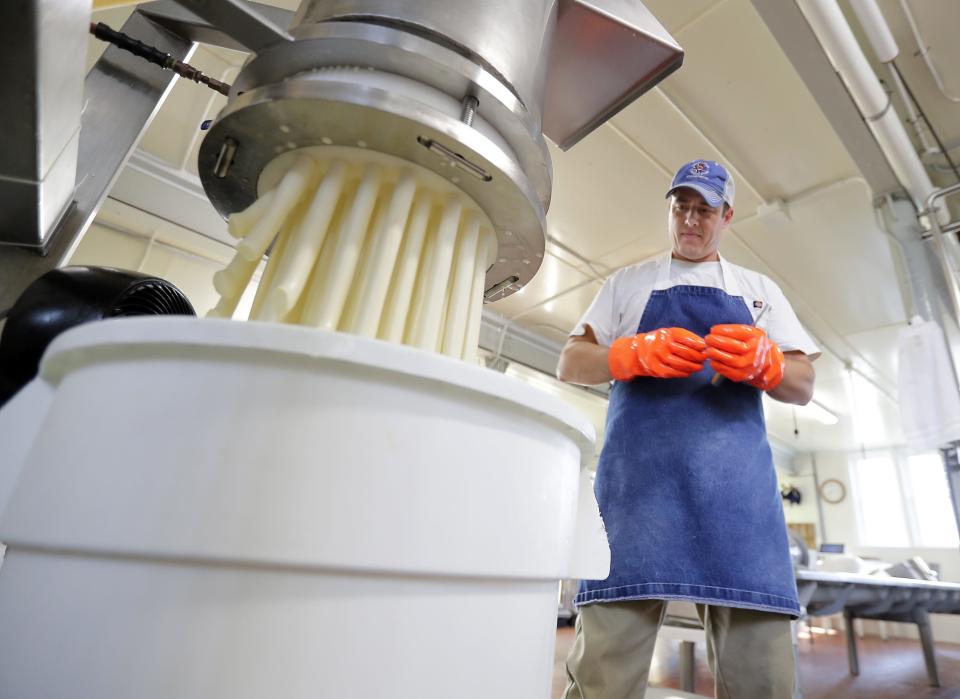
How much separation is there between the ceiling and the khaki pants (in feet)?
5.48

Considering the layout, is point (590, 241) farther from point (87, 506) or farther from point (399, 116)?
point (87, 506)

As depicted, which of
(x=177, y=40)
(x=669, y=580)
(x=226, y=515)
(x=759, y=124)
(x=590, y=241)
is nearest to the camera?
(x=226, y=515)

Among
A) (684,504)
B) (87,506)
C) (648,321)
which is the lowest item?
(87,506)

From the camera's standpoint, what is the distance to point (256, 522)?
211mm

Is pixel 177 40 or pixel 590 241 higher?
pixel 590 241

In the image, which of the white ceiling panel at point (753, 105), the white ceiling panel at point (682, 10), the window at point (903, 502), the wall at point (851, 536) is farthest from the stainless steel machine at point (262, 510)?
the window at point (903, 502)

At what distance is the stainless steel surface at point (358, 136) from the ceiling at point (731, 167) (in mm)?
1583

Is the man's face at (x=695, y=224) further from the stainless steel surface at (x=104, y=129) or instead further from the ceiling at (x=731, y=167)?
the ceiling at (x=731, y=167)

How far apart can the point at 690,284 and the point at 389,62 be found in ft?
2.23

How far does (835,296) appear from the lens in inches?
119

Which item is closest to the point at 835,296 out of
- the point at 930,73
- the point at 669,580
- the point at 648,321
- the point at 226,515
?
the point at 930,73

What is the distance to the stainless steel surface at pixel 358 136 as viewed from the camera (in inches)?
13.3

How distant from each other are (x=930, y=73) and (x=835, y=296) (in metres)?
1.53

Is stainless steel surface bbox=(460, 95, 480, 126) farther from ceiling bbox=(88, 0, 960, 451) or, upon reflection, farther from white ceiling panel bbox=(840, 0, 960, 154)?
white ceiling panel bbox=(840, 0, 960, 154)
